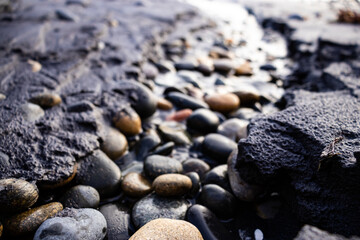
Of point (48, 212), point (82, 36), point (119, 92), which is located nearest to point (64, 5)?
point (82, 36)

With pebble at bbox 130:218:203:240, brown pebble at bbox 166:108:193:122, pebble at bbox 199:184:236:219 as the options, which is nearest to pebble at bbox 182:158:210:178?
pebble at bbox 199:184:236:219

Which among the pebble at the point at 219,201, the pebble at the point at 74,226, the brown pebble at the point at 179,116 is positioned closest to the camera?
the pebble at the point at 74,226

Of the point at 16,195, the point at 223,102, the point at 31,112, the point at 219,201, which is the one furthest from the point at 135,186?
the point at 223,102

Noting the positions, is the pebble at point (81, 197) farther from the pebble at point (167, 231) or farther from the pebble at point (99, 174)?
the pebble at point (167, 231)

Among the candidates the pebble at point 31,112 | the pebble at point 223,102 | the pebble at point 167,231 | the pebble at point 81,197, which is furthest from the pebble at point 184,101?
the pebble at point 167,231

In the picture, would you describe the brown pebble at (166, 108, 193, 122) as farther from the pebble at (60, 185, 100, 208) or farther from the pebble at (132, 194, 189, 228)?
the pebble at (60, 185, 100, 208)
